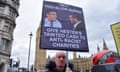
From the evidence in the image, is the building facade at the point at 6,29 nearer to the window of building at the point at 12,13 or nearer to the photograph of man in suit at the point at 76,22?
the window of building at the point at 12,13

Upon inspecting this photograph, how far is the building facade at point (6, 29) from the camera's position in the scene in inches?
1106

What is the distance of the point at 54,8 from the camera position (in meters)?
4.45

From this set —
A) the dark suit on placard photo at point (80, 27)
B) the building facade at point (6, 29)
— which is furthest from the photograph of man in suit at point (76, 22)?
the building facade at point (6, 29)

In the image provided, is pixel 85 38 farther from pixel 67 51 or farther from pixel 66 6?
pixel 66 6

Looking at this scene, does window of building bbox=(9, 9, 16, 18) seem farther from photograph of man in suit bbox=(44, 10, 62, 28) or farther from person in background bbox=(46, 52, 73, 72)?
person in background bbox=(46, 52, 73, 72)

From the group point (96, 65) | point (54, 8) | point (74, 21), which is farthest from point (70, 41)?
point (96, 65)

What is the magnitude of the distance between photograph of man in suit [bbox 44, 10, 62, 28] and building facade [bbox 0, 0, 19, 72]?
2443 cm

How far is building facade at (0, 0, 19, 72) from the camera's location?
92.2ft

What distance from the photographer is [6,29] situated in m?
29.2

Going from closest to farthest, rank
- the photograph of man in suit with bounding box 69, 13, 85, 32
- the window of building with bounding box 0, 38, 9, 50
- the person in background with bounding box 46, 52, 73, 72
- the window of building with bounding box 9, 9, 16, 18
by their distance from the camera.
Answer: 1. the person in background with bounding box 46, 52, 73, 72
2. the photograph of man in suit with bounding box 69, 13, 85, 32
3. the window of building with bounding box 0, 38, 9, 50
4. the window of building with bounding box 9, 9, 16, 18

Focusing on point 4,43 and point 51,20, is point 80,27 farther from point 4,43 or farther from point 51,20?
point 4,43

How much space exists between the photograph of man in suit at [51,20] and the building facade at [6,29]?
24.4m

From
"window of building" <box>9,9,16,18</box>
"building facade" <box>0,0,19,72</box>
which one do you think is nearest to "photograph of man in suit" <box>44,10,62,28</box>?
"building facade" <box>0,0,19,72</box>

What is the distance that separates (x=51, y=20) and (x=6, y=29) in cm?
2610
